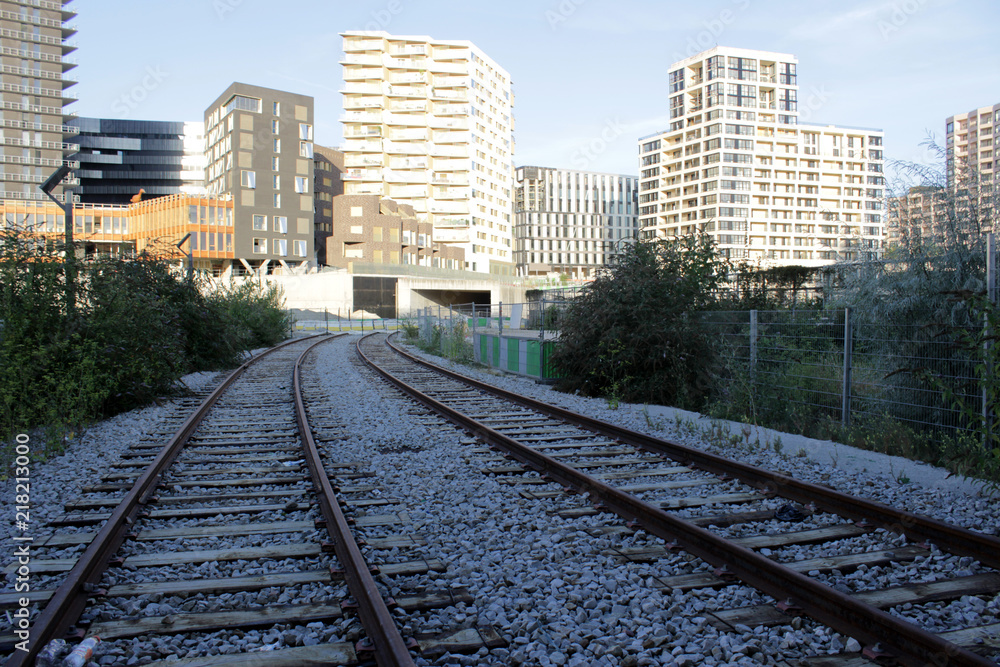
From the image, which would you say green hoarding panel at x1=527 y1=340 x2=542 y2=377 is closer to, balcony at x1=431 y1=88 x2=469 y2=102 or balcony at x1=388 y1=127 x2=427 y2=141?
balcony at x1=388 y1=127 x2=427 y2=141

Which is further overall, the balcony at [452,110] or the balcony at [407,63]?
the balcony at [452,110]

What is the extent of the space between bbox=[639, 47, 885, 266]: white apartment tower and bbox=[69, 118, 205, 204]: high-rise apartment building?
266 ft

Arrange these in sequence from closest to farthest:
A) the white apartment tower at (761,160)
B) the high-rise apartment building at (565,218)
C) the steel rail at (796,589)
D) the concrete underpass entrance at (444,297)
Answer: the steel rail at (796,589) < the concrete underpass entrance at (444,297) < the white apartment tower at (761,160) < the high-rise apartment building at (565,218)

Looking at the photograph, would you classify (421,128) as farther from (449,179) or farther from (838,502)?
(838,502)

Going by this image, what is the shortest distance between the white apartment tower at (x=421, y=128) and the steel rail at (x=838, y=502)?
99.3 meters

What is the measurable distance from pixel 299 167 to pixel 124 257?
74673 millimetres

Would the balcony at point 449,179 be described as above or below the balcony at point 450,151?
below

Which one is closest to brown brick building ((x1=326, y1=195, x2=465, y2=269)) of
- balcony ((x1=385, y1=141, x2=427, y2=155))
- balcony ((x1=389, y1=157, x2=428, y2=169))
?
balcony ((x1=389, y1=157, x2=428, y2=169))

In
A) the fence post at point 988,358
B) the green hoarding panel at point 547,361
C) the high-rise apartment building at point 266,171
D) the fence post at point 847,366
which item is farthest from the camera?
the high-rise apartment building at point 266,171

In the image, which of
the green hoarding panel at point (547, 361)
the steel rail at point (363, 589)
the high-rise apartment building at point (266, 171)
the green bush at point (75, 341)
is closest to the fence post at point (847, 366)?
the steel rail at point (363, 589)

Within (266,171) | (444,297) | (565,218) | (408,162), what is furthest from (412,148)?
(565,218)

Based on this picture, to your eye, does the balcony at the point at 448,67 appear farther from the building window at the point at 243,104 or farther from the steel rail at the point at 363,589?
the steel rail at the point at 363,589

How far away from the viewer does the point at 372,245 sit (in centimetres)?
8406

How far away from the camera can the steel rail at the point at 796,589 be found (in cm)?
305
